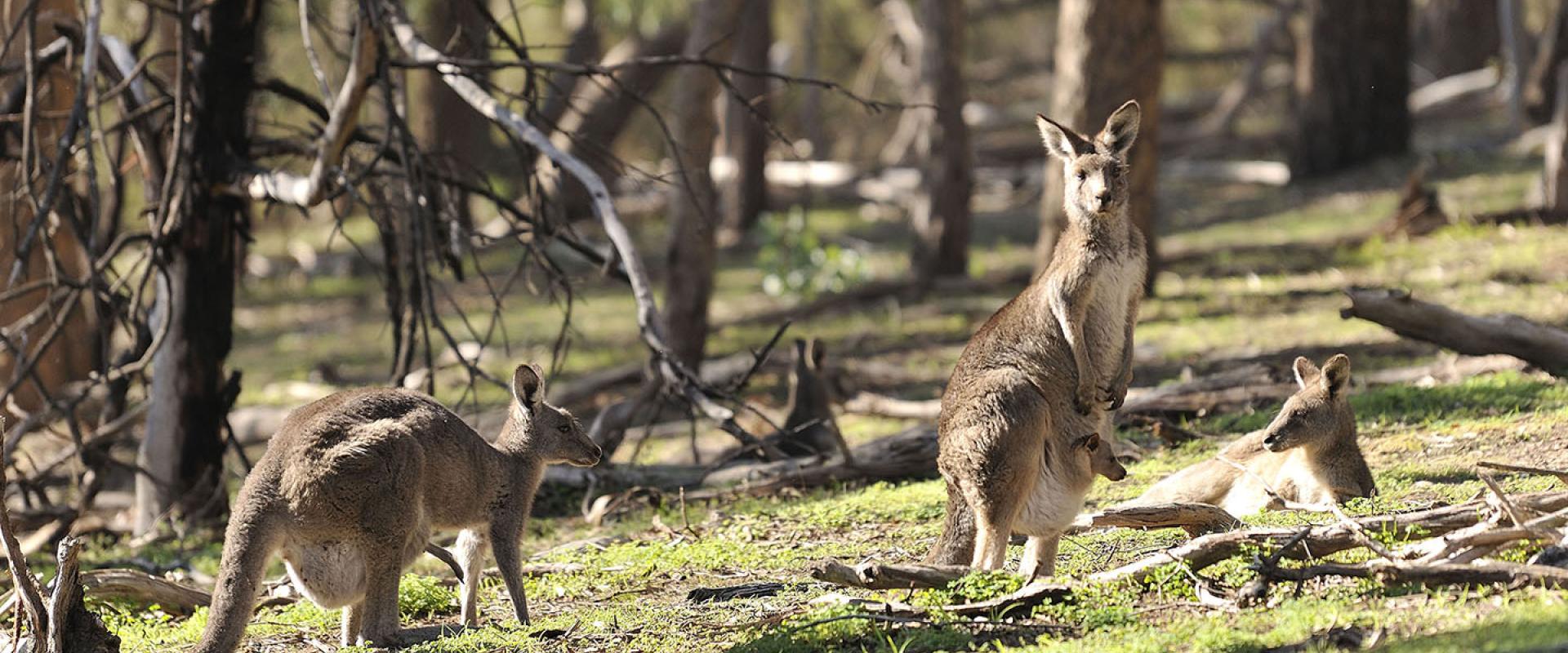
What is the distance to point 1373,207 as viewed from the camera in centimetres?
1630

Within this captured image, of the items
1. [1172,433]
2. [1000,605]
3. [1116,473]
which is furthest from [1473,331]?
[1000,605]

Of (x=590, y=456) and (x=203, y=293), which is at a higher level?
(x=203, y=293)

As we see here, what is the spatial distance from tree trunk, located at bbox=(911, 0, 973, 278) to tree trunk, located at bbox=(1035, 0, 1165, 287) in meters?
1.88

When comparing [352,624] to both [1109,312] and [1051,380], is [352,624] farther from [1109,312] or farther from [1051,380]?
[1109,312]

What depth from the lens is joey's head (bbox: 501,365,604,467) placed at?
20.0ft

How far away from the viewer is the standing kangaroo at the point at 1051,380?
5.45 meters

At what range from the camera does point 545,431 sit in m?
6.12

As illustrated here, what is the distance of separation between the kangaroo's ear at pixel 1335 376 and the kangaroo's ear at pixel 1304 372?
0.25m

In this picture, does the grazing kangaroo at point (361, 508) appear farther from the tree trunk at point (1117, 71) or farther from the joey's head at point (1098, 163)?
the tree trunk at point (1117, 71)

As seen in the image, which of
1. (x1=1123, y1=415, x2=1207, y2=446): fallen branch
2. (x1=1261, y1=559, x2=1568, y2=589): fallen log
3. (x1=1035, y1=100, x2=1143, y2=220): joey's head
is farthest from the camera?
(x1=1123, y1=415, x2=1207, y2=446): fallen branch

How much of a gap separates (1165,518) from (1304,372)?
1.54m

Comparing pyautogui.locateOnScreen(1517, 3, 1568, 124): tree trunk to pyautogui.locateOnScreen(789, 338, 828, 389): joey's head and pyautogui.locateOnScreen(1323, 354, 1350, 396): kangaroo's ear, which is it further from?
pyautogui.locateOnScreen(1323, 354, 1350, 396): kangaroo's ear

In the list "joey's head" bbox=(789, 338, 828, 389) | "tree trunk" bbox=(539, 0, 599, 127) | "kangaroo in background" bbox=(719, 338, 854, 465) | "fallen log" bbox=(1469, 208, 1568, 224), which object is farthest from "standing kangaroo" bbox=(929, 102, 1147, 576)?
"tree trunk" bbox=(539, 0, 599, 127)

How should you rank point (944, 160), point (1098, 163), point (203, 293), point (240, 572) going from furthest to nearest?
1. point (944, 160)
2. point (203, 293)
3. point (1098, 163)
4. point (240, 572)
